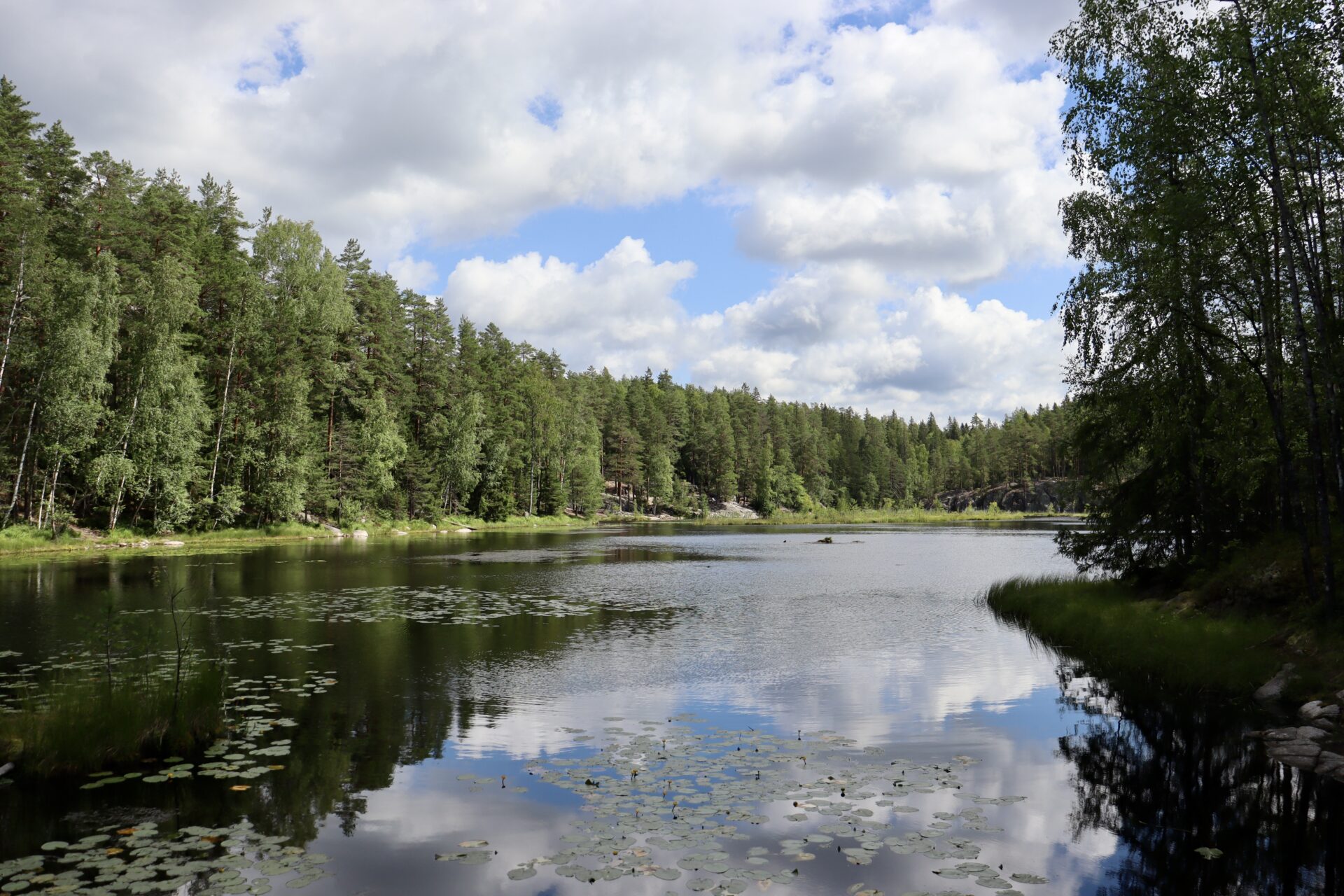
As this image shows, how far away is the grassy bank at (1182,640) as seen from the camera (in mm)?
16203

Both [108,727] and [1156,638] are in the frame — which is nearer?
[108,727]

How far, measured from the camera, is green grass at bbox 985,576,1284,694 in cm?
1700

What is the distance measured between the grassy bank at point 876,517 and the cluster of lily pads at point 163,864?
119 meters

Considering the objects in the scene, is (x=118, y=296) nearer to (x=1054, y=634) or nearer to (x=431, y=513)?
(x=431, y=513)

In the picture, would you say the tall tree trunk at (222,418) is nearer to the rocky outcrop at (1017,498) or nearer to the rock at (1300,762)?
the rock at (1300,762)

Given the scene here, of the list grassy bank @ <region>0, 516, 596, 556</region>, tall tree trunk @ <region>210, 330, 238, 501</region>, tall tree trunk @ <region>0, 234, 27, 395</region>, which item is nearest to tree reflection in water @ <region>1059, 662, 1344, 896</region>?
grassy bank @ <region>0, 516, 596, 556</region>

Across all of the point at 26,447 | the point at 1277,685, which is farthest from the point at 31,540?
the point at 1277,685

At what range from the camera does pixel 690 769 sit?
1148 centimetres

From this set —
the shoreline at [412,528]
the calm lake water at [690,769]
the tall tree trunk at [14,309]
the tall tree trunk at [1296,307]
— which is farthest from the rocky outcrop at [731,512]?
the tall tree trunk at [1296,307]

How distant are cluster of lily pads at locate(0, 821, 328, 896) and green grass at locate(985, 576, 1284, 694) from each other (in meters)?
17.2

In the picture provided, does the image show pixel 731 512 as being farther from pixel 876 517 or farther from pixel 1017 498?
pixel 1017 498

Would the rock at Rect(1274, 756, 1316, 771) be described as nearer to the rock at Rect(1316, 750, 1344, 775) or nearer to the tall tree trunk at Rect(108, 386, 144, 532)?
the rock at Rect(1316, 750, 1344, 775)

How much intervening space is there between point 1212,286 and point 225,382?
64065mm

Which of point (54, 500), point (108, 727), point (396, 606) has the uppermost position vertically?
point (54, 500)
